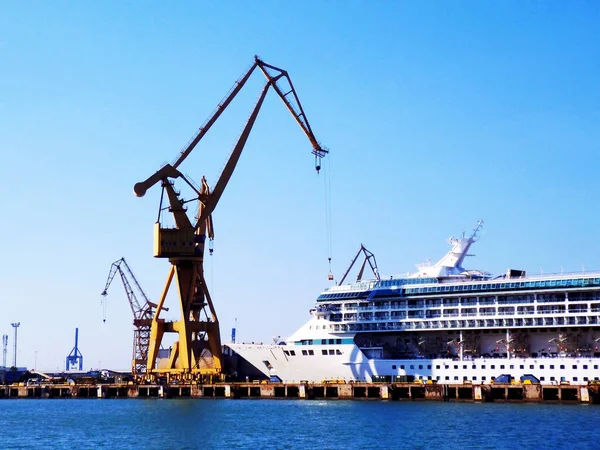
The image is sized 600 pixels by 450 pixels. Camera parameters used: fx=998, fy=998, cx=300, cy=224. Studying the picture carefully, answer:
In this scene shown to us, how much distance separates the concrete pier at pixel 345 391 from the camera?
72500 mm

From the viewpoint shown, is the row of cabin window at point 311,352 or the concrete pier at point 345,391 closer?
the concrete pier at point 345,391

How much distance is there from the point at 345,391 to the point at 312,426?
22.7 m

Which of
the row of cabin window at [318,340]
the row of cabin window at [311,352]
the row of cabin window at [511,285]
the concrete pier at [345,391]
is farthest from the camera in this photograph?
the row of cabin window at [318,340]

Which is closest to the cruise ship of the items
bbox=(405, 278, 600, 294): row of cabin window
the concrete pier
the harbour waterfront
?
bbox=(405, 278, 600, 294): row of cabin window

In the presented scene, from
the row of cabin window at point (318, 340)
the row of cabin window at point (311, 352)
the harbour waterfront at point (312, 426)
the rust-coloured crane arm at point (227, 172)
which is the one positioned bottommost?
the harbour waterfront at point (312, 426)

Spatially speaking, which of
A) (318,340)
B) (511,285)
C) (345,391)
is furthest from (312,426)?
(318,340)

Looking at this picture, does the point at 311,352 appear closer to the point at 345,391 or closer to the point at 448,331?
the point at 345,391

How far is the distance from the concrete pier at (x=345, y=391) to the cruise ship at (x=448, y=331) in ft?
12.1

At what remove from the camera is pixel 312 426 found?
195 ft

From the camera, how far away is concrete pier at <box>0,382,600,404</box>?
7250 cm

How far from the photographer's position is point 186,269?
3575 inches

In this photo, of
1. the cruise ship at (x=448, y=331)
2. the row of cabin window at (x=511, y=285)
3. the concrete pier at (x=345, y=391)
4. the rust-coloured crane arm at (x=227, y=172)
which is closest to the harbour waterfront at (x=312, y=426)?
the concrete pier at (x=345, y=391)

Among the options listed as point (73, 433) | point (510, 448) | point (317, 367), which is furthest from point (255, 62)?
point (510, 448)

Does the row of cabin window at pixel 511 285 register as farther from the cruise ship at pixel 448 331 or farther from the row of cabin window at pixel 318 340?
the row of cabin window at pixel 318 340
